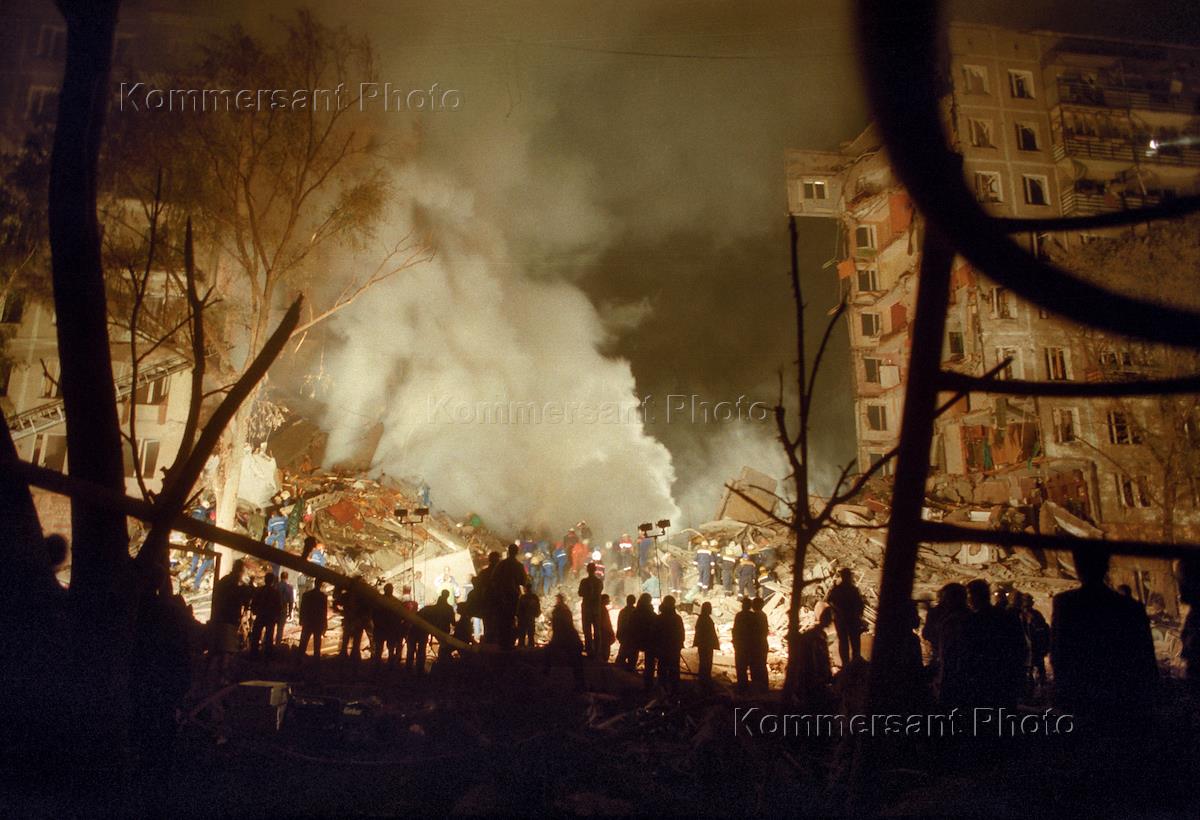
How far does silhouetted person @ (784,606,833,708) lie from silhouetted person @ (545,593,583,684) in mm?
2864

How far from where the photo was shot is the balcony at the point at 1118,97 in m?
29.6

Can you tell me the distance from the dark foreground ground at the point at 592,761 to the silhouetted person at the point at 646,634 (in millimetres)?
480

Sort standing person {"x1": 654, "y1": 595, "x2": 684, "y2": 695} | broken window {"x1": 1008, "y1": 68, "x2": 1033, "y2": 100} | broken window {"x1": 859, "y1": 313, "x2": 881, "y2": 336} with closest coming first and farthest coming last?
1. standing person {"x1": 654, "y1": 595, "x2": 684, "y2": 695}
2. broken window {"x1": 1008, "y1": 68, "x2": 1033, "y2": 100}
3. broken window {"x1": 859, "y1": 313, "x2": 881, "y2": 336}

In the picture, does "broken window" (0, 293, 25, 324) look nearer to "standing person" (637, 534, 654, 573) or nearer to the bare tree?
the bare tree

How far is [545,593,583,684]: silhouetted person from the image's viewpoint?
8430 mm

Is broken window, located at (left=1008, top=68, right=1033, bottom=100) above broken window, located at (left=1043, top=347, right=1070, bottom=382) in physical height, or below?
above

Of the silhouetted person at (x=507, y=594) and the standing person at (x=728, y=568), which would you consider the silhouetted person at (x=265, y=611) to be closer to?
the silhouetted person at (x=507, y=594)

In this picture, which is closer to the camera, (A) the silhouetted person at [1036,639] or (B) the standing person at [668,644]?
(B) the standing person at [668,644]

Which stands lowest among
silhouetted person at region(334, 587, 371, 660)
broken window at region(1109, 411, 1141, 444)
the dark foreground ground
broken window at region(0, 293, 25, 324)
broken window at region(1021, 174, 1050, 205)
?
the dark foreground ground

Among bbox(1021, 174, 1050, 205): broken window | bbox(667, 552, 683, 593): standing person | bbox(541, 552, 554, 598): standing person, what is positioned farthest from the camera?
bbox(1021, 174, 1050, 205): broken window

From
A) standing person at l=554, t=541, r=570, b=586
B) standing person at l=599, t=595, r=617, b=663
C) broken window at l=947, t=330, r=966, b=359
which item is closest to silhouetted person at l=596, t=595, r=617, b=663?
standing person at l=599, t=595, r=617, b=663


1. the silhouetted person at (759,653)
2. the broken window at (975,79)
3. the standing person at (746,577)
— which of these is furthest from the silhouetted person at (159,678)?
the broken window at (975,79)

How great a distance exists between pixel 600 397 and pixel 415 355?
11.4 m
